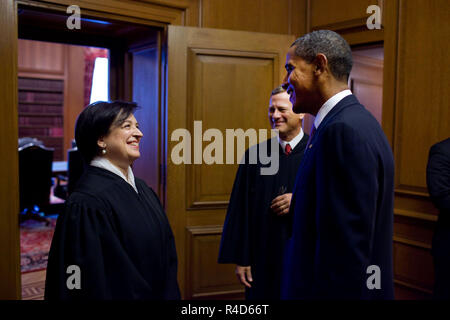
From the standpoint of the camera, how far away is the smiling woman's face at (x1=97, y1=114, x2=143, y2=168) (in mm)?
1816

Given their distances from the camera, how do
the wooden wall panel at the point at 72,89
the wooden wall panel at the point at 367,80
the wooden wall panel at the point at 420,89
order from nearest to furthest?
the wooden wall panel at the point at 420,89 < the wooden wall panel at the point at 367,80 < the wooden wall panel at the point at 72,89

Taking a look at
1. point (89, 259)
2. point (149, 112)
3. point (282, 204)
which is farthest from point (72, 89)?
point (89, 259)

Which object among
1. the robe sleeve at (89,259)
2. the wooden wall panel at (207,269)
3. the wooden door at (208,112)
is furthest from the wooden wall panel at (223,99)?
the robe sleeve at (89,259)

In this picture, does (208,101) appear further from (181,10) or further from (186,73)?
(181,10)

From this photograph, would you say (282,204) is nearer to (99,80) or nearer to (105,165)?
(105,165)

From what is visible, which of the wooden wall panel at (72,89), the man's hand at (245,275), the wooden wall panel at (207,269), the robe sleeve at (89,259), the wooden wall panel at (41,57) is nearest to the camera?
the robe sleeve at (89,259)

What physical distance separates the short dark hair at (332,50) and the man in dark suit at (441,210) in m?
1.33

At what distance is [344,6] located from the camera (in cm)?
330

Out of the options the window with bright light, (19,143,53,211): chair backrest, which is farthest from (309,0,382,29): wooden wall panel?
the window with bright light

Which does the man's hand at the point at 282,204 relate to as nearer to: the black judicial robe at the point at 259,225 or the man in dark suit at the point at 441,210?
the black judicial robe at the point at 259,225

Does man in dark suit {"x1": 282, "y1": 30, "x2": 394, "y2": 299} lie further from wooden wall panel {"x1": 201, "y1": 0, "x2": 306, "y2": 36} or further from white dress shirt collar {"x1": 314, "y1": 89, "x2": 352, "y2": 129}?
wooden wall panel {"x1": 201, "y1": 0, "x2": 306, "y2": 36}

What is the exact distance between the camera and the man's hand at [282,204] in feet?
7.14

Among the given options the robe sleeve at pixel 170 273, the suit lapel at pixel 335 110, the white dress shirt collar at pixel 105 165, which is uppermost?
the suit lapel at pixel 335 110
